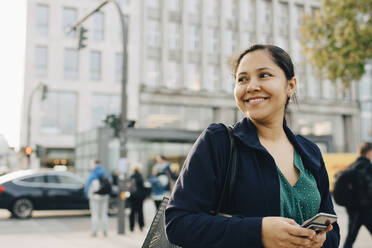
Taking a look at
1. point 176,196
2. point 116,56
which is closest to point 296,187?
point 176,196

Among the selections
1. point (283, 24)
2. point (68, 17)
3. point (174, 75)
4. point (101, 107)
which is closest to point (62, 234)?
point (101, 107)

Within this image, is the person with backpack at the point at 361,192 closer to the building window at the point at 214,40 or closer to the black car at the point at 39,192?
the black car at the point at 39,192

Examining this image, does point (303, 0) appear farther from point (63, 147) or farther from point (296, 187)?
point (296, 187)

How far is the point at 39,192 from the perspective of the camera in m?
16.0

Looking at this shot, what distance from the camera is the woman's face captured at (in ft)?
6.23

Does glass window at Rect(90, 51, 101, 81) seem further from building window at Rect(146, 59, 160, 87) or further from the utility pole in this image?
the utility pole

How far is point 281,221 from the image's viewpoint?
1.59 meters

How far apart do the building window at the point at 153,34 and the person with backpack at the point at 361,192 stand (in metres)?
29.8

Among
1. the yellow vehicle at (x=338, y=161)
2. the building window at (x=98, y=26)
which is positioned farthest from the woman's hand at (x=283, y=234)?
the building window at (x=98, y=26)

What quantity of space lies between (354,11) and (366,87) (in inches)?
1123

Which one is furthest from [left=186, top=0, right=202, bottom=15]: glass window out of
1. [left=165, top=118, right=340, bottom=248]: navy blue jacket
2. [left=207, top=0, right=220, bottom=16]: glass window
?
[left=165, top=118, right=340, bottom=248]: navy blue jacket

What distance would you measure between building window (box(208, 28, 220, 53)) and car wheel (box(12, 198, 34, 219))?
24.9m

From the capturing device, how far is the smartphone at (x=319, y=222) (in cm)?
158

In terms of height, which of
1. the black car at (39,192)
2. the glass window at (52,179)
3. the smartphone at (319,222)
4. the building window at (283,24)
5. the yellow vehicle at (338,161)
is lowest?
the black car at (39,192)
